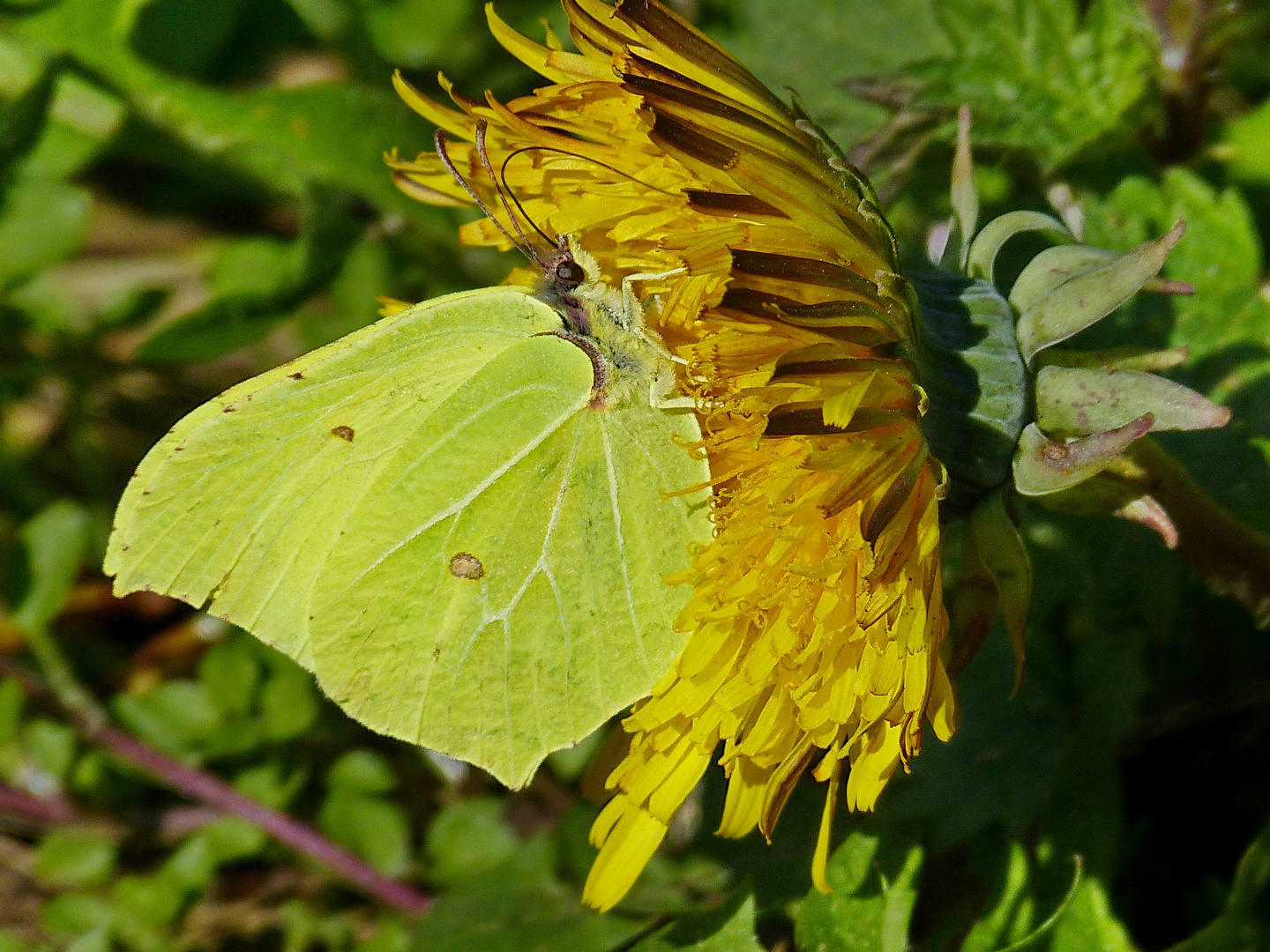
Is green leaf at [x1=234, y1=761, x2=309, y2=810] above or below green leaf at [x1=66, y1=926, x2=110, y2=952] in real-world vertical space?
above

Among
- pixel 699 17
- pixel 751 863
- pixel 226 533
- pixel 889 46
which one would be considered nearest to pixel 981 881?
pixel 751 863

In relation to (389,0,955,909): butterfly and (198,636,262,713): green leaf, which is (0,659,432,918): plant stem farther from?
(389,0,955,909): butterfly

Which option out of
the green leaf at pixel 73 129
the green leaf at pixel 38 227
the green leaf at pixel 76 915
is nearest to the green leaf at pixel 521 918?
the green leaf at pixel 76 915

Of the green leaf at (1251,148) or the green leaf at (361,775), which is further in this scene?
the green leaf at (361,775)

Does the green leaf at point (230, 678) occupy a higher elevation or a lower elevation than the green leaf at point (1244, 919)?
lower

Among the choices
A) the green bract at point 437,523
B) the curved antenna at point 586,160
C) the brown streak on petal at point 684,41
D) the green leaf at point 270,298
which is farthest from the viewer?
the green leaf at point 270,298

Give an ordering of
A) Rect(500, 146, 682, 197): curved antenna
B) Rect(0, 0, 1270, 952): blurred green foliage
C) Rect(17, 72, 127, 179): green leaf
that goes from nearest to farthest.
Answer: Rect(500, 146, 682, 197): curved antenna, Rect(0, 0, 1270, 952): blurred green foliage, Rect(17, 72, 127, 179): green leaf

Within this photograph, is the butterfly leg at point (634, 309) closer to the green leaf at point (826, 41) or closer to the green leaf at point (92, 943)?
the green leaf at point (826, 41)

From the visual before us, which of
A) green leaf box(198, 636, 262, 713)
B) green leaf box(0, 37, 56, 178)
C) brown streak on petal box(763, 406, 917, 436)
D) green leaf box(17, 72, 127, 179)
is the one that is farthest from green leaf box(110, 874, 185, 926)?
brown streak on petal box(763, 406, 917, 436)
